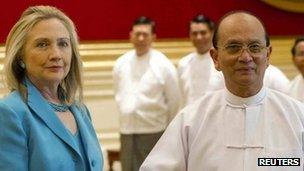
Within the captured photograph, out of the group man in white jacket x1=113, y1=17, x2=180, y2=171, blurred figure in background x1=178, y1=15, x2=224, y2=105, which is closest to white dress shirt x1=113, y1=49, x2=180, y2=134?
man in white jacket x1=113, y1=17, x2=180, y2=171

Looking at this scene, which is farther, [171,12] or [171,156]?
[171,12]

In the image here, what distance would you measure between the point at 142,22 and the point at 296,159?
3.71 metres


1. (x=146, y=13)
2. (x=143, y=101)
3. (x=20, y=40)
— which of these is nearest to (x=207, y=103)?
(x=20, y=40)

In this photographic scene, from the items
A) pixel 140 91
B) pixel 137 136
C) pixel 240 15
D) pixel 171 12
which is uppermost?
pixel 240 15

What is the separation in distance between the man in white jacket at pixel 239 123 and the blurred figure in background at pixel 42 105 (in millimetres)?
239

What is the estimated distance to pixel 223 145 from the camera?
83.1 inches

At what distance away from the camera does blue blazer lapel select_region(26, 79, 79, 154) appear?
2.05 m

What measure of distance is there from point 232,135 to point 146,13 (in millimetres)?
4305

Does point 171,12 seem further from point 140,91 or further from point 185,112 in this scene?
point 185,112

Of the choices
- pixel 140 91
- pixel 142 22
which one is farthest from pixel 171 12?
pixel 140 91

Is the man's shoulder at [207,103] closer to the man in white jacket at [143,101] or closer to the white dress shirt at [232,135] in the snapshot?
the white dress shirt at [232,135]

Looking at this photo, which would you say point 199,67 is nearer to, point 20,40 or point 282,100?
point 282,100

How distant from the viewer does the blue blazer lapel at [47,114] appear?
205 centimetres

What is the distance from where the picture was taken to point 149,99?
540 cm
